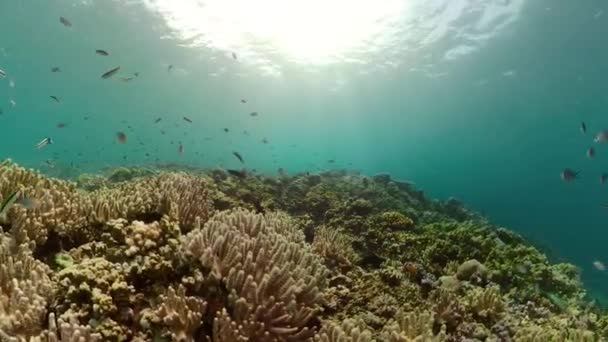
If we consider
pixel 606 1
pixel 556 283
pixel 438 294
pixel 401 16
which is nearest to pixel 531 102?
pixel 606 1

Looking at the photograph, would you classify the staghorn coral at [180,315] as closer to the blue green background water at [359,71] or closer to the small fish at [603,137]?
the small fish at [603,137]

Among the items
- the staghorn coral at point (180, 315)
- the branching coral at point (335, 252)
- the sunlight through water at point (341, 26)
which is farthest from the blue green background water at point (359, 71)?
the staghorn coral at point (180, 315)

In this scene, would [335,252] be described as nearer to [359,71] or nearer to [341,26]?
[341,26]

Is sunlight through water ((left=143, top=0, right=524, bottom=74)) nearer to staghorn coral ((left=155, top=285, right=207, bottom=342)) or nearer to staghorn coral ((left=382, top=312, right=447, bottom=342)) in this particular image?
staghorn coral ((left=382, top=312, right=447, bottom=342))

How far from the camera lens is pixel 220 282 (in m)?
4.17

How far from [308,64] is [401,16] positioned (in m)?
16.0

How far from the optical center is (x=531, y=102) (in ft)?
167

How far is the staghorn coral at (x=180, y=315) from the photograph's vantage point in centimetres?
356

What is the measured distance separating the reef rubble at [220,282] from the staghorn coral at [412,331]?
1cm

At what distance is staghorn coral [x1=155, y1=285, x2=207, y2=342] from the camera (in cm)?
356

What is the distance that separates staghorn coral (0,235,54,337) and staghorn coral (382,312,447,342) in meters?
3.55

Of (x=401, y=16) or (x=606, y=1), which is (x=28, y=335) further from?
(x=606, y=1)

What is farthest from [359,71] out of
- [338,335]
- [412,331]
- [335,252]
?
[338,335]

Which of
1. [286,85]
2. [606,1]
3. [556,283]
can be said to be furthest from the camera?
[286,85]
